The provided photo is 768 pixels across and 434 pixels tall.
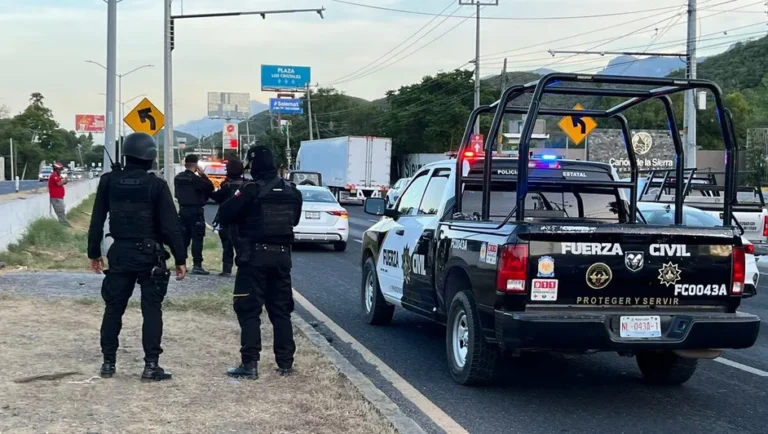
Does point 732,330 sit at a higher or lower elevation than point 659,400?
higher

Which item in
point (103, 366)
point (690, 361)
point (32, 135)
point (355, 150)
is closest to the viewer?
point (103, 366)

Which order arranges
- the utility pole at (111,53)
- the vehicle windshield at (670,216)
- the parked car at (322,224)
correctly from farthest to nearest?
the parked car at (322,224), the utility pole at (111,53), the vehicle windshield at (670,216)

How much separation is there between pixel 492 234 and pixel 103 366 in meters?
3.10

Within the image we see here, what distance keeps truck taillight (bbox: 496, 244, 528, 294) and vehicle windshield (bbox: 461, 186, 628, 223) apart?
232cm

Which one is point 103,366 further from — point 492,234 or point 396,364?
point 492,234

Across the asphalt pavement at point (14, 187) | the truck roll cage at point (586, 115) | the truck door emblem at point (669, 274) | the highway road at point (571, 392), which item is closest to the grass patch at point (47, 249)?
the highway road at point (571, 392)

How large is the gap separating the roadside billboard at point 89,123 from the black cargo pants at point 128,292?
3167 inches

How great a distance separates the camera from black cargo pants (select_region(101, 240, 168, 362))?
21.1ft

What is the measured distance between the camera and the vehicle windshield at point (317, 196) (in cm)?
1930

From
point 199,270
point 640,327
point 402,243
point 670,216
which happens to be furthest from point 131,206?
point 670,216

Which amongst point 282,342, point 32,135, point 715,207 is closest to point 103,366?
point 282,342

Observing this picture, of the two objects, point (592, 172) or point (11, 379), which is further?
point (592, 172)

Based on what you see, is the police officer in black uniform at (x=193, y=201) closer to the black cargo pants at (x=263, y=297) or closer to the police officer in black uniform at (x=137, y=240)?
the black cargo pants at (x=263, y=297)

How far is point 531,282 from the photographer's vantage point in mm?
6047
